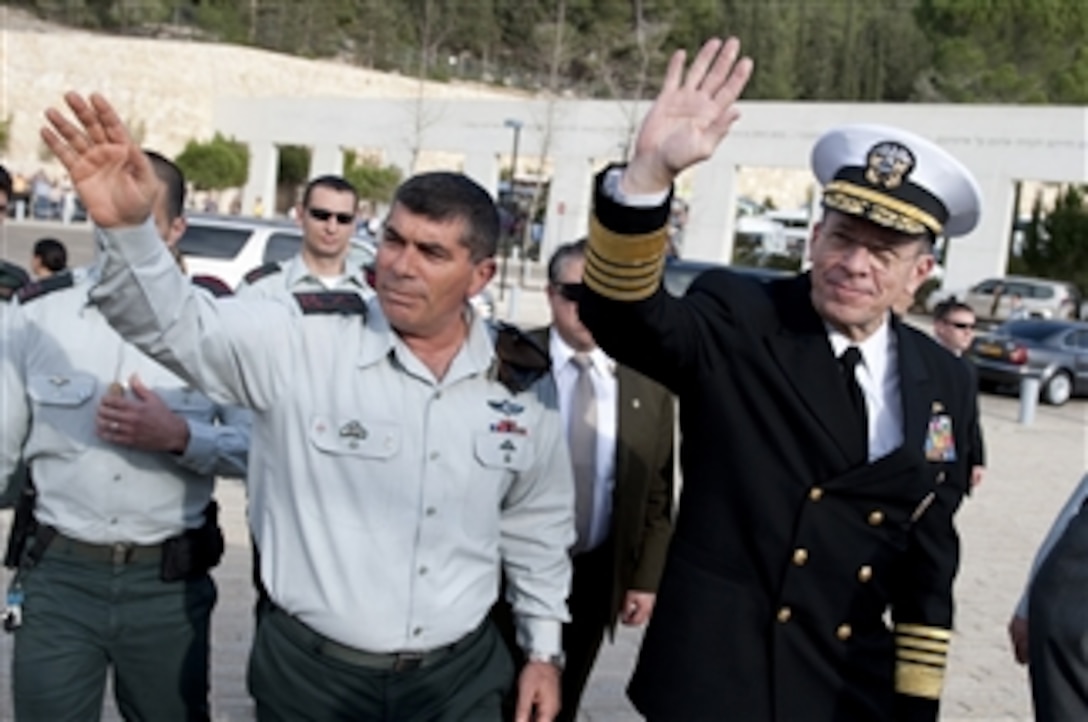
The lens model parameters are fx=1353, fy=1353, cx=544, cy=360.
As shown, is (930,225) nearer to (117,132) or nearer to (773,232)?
(117,132)

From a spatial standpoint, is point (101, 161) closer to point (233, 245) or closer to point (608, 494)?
point (608, 494)

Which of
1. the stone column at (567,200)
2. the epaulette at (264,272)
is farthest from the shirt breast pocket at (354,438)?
the stone column at (567,200)

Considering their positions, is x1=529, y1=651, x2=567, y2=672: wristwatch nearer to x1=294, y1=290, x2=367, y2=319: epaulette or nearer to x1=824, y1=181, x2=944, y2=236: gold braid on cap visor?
x1=294, y1=290, x2=367, y2=319: epaulette

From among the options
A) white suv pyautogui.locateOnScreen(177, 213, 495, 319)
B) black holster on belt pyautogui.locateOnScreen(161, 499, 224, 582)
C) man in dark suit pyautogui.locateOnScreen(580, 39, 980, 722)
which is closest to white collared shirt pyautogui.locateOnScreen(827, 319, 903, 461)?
man in dark suit pyautogui.locateOnScreen(580, 39, 980, 722)

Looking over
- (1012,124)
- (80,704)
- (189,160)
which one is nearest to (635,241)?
(80,704)

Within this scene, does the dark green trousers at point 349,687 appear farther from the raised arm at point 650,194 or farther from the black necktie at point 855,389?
the black necktie at point 855,389

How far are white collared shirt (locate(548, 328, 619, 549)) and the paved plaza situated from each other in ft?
5.22

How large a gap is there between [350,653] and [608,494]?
5.28 ft

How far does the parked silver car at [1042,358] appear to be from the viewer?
22125mm

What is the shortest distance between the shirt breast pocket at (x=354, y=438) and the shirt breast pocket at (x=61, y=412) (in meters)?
1.00

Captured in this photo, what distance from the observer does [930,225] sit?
114 inches

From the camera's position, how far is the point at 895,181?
2.88m

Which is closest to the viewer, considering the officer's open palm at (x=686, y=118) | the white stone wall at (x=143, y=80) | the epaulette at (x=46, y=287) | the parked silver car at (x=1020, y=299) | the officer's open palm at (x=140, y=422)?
the officer's open palm at (x=686, y=118)

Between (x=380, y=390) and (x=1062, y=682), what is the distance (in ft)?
5.13
